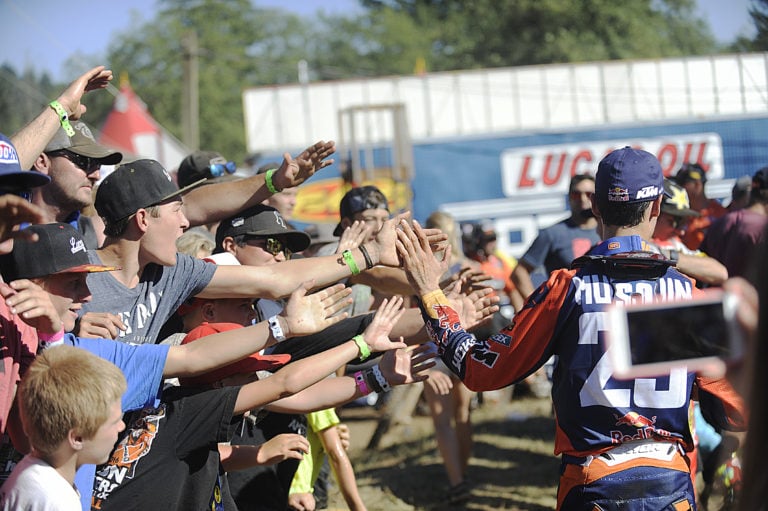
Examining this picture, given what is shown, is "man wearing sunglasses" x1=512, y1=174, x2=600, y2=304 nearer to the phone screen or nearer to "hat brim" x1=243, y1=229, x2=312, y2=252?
"hat brim" x1=243, y1=229, x2=312, y2=252

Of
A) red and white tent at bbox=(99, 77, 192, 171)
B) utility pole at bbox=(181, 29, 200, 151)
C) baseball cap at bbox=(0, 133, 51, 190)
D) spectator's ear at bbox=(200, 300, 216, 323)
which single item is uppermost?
utility pole at bbox=(181, 29, 200, 151)

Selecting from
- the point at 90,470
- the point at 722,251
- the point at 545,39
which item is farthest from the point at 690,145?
the point at 545,39

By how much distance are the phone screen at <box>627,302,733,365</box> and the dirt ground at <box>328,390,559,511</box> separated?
5.37m

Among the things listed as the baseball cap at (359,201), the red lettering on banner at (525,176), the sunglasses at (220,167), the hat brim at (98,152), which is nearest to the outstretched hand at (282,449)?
the hat brim at (98,152)

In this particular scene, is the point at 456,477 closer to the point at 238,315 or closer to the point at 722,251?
the point at 722,251

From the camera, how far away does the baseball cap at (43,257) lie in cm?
307

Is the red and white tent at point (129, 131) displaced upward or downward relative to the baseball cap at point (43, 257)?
upward

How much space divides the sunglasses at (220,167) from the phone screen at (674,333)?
461 cm

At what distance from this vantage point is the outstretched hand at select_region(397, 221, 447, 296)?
3.56m

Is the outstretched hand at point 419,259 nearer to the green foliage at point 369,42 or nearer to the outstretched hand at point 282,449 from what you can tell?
the outstretched hand at point 282,449

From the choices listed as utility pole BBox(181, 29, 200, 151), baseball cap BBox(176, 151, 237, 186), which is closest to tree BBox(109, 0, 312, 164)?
utility pole BBox(181, 29, 200, 151)

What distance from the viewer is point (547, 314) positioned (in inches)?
129

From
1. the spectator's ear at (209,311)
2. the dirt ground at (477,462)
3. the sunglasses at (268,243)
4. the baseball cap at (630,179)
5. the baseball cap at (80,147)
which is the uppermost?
the baseball cap at (80,147)

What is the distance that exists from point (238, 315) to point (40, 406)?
5.29 ft
